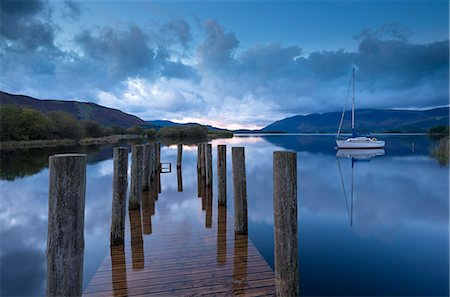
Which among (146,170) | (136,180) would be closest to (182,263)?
(136,180)

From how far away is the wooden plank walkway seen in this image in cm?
411

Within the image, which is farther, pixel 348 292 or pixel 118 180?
pixel 118 180

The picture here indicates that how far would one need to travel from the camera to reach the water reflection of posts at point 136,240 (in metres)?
5.03

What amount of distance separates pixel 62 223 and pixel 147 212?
5927 millimetres

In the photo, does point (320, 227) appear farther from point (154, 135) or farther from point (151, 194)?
point (154, 135)

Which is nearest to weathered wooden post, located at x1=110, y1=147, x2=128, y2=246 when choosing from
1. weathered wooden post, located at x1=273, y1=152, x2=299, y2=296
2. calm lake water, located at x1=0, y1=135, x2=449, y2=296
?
calm lake water, located at x1=0, y1=135, x2=449, y2=296

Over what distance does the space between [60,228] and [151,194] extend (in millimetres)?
8439

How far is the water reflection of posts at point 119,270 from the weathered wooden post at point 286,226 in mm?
Result: 2358

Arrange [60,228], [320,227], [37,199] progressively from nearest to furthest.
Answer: [60,228], [320,227], [37,199]

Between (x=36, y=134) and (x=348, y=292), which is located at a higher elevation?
(x=36, y=134)

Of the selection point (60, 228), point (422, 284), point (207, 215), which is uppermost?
point (60, 228)

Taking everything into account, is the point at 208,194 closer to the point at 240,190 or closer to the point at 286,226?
the point at 240,190

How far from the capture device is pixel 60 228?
9.59ft

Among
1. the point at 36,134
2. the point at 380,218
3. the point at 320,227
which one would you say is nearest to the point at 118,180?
the point at 320,227
